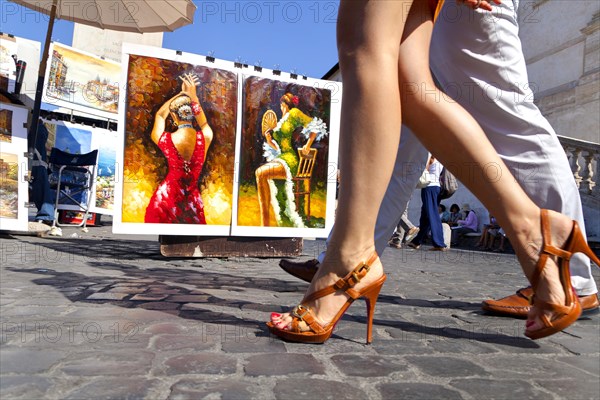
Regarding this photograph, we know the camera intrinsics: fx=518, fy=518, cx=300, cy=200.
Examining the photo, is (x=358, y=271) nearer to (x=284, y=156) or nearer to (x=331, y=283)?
(x=331, y=283)

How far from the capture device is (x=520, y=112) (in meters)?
2.06

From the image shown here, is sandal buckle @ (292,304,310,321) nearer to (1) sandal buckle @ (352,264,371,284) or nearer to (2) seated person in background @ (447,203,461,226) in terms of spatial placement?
(1) sandal buckle @ (352,264,371,284)

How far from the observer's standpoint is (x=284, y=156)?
462cm

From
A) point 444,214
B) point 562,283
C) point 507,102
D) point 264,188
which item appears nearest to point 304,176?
point 264,188

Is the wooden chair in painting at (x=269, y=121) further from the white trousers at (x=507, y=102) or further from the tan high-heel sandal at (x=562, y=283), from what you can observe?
the tan high-heel sandal at (x=562, y=283)

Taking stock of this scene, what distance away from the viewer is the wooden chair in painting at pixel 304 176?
4672 mm

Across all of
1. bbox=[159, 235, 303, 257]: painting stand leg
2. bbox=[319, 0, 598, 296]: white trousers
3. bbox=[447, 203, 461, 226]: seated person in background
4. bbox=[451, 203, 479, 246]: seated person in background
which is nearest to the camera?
bbox=[319, 0, 598, 296]: white trousers

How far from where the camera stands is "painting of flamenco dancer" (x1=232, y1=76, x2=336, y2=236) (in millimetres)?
4492

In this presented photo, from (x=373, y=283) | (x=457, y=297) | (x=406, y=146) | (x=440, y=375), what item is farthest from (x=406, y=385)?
(x=457, y=297)

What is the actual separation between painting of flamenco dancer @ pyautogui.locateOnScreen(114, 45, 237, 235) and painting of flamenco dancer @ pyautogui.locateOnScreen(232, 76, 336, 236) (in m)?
0.15

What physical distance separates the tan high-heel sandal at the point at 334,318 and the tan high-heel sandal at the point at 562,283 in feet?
1.66

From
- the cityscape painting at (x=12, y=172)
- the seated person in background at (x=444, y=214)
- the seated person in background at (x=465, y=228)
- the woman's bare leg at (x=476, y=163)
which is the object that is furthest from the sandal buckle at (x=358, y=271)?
the seated person in background at (x=444, y=214)

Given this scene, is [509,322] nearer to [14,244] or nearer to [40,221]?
[14,244]

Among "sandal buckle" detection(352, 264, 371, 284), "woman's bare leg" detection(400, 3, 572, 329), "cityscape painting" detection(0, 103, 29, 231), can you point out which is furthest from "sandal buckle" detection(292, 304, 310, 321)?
"cityscape painting" detection(0, 103, 29, 231)
